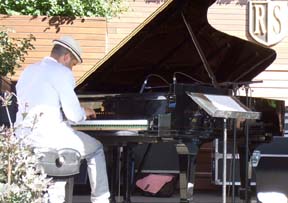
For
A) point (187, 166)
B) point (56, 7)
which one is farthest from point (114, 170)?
point (56, 7)

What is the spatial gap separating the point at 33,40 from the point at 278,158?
319 cm

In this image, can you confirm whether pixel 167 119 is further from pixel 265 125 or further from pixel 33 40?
pixel 33 40

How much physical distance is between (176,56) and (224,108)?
5.52ft

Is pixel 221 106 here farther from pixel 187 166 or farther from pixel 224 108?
pixel 187 166

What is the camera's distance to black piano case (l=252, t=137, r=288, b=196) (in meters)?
6.36

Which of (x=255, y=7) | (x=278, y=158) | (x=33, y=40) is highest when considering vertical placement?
(x=255, y=7)

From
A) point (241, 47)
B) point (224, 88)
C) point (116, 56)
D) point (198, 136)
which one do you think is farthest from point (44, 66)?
point (241, 47)

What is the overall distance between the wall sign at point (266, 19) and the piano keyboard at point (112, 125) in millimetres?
4100

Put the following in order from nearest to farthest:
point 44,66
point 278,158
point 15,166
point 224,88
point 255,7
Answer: point 15,166
point 44,66
point 224,88
point 278,158
point 255,7

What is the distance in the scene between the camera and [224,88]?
5.02 meters

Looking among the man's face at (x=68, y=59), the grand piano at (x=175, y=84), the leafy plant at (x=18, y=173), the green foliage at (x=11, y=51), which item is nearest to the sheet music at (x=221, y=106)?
the grand piano at (x=175, y=84)

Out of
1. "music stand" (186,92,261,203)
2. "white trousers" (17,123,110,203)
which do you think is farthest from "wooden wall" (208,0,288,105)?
"white trousers" (17,123,110,203)

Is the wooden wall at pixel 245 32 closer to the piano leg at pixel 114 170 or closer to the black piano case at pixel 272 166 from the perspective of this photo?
the black piano case at pixel 272 166

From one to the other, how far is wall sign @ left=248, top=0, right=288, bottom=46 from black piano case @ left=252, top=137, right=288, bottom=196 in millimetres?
2093
